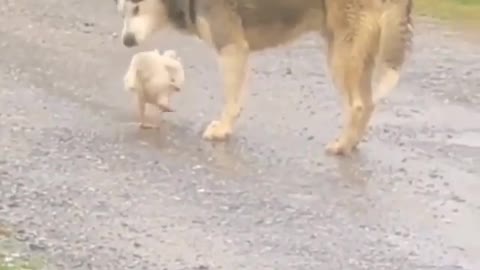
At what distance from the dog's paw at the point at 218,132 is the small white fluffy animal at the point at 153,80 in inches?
19.7

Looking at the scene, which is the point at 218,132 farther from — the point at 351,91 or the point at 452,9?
the point at 452,9

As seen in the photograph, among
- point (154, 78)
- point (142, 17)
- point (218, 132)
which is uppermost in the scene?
point (142, 17)

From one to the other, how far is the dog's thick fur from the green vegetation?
618 centimetres

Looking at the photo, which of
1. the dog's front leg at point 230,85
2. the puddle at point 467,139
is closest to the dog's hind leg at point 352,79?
the dog's front leg at point 230,85

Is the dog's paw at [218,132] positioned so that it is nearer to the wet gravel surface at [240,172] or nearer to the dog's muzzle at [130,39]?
the wet gravel surface at [240,172]

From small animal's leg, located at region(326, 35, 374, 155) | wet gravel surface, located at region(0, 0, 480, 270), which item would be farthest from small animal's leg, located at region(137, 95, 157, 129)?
small animal's leg, located at region(326, 35, 374, 155)

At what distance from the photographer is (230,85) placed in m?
10.2

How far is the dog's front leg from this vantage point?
10102 millimetres

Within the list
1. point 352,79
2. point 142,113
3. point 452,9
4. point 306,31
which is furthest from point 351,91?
point 452,9

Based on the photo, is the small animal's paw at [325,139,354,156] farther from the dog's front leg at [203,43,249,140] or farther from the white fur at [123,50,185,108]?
the white fur at [123,50,185,108]

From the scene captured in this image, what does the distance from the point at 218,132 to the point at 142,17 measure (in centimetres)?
102

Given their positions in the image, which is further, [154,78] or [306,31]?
[154,78]

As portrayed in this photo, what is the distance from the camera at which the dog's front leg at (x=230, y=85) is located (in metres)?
10.1

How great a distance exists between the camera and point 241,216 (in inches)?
318
